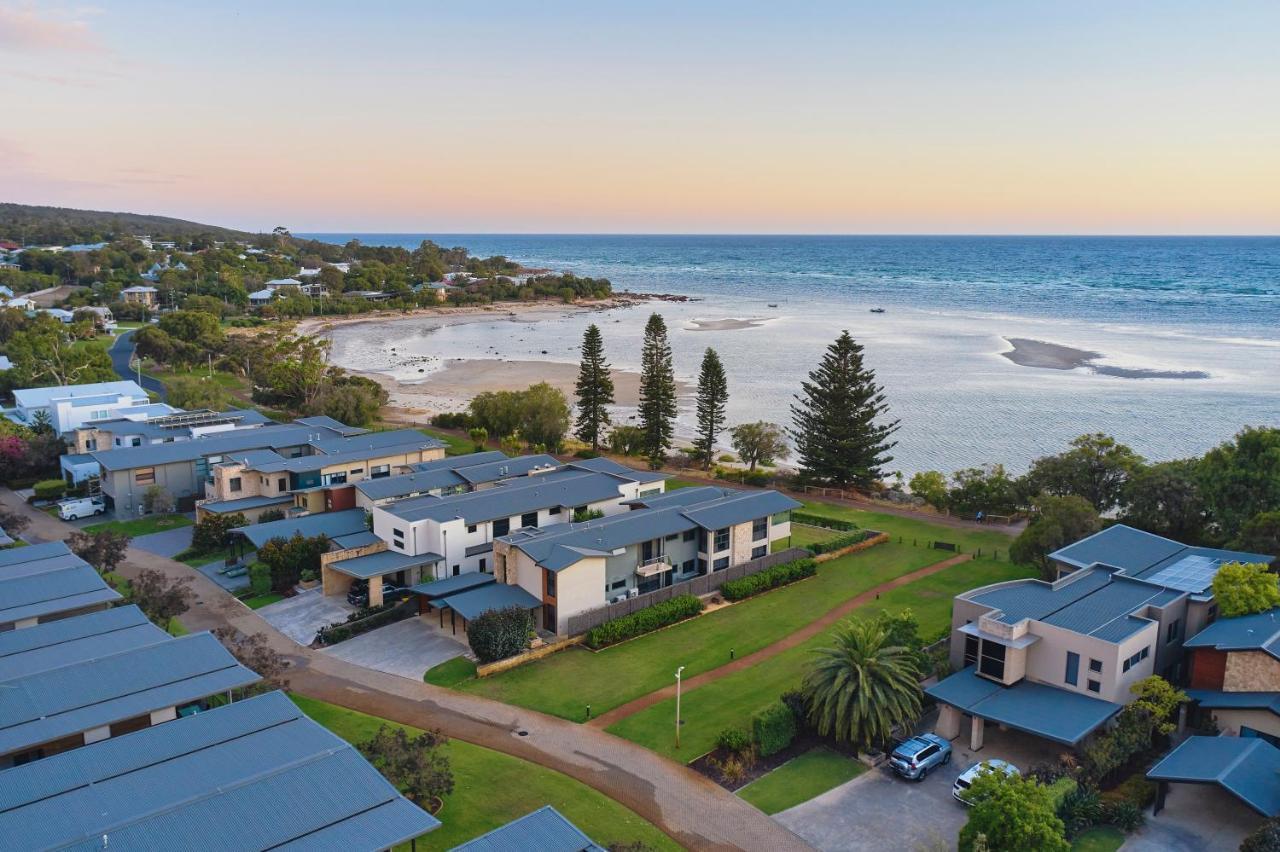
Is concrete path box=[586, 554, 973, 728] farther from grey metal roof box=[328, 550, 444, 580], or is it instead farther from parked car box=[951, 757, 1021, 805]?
grey metal roof box=[328, 550, 444, 580]

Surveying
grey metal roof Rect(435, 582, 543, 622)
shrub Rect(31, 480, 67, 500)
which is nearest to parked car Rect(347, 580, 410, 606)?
grey metal roof Rect(435, 582, 543, 622)

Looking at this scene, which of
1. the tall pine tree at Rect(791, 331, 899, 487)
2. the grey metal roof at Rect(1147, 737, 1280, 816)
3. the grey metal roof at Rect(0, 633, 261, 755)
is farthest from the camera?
the tall pine tree at Rect(791, 331, 899, 487)

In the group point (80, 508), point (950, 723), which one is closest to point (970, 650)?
point (950, 723)

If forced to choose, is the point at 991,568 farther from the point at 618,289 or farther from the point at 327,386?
the point at 618,289

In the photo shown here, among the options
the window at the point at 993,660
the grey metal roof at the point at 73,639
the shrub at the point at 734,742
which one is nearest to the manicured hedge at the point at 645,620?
the shrub at the point at 734,742

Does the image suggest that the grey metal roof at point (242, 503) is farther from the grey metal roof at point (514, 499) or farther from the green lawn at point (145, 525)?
the grey metal roof at point (514, 499)

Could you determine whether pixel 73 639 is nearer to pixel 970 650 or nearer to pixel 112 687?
pixel 112 687
